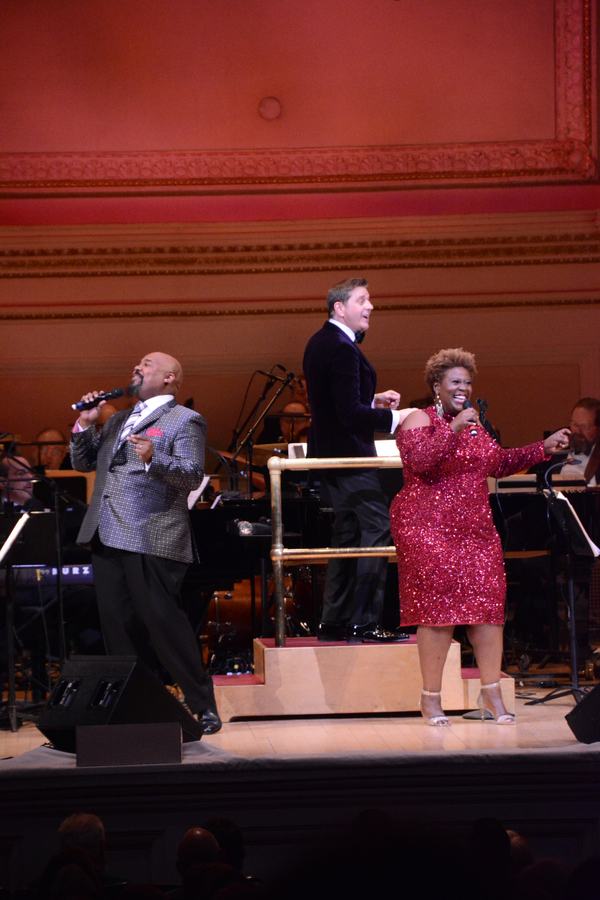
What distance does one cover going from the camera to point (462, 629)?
5.73 metres

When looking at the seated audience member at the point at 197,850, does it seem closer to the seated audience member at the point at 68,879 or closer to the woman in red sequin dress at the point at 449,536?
the seated audience member at the point at 68,879

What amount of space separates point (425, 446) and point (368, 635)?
95cm

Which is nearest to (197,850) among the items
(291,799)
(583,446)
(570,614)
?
(291,799)

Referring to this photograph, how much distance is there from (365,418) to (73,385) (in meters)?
4.42

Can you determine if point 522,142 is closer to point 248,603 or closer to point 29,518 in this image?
point 248,603

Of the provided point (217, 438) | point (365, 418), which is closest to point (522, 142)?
point (217, 438)

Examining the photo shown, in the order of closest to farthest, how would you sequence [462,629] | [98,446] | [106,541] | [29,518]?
[106,541], [98,446], [29,518], [462,629]

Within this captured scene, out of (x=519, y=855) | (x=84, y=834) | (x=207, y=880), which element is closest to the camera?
(x=207, y=880)

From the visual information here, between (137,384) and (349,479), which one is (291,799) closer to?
(349,479)

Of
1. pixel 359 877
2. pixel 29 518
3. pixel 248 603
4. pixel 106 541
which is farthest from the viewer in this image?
pixel 248 603

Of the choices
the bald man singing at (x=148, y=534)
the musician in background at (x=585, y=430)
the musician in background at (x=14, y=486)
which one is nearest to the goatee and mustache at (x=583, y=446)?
the musician in background at (x=585, y=430)

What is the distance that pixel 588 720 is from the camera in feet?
10.6

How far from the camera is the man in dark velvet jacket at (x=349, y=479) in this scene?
4.09m

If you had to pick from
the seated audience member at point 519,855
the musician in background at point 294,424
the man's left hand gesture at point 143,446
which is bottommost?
the seated audience member at point 519,855
